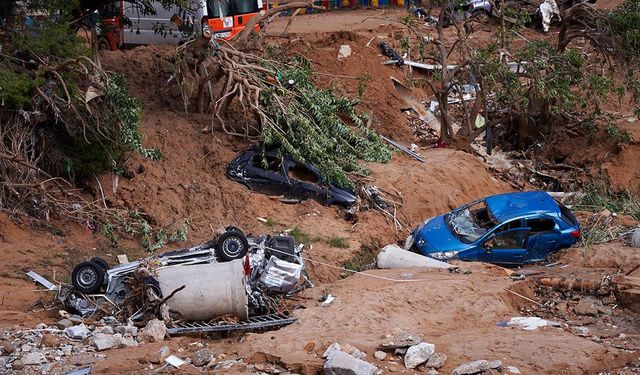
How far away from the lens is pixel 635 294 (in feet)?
47.4

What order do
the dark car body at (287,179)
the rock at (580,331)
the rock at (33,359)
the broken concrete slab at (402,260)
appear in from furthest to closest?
the dark car body at (287,179), the broken concrete slab at (402,260), the rock at (580,331), the rock at (33,359)

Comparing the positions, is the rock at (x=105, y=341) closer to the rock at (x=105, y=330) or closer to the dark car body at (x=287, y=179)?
the rock at (x=105, y=330)

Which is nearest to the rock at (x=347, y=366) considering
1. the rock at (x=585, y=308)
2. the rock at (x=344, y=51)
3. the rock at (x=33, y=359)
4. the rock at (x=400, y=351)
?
the rock at (x=400, y=351)

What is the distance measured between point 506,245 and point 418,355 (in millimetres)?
6690

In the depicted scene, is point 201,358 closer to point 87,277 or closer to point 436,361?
point 87,277

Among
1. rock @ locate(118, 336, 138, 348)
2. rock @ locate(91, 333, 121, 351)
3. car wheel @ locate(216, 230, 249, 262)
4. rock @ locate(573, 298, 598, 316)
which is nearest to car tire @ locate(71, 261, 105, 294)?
rock @ locate(91, 333, 121, 351)

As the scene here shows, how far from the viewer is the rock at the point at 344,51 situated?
87.6 feet

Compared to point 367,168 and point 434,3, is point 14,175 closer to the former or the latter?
point 367,168

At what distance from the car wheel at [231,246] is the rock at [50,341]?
2.87 metres

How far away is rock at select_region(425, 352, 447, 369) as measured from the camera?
1162cm

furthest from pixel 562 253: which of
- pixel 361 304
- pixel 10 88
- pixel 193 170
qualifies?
pixel 10 88

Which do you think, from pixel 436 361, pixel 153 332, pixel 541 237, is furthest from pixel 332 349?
pixel 541 237

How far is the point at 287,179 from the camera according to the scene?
63.9 ft

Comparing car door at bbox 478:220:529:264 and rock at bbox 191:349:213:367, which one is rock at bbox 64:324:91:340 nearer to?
rock at bbox 191:349:213:367
